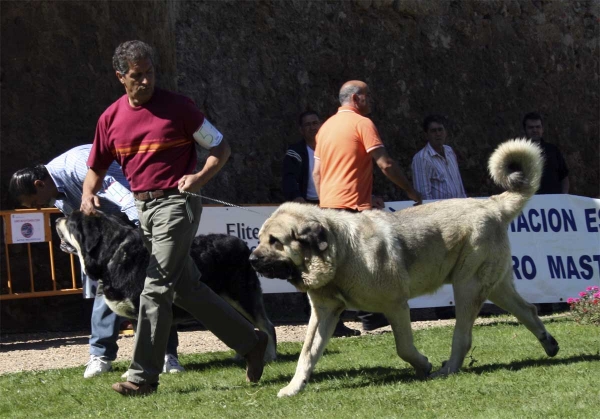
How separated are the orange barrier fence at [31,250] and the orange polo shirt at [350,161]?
4050 mm

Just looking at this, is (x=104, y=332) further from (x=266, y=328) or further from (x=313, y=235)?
(x=313, y=235)

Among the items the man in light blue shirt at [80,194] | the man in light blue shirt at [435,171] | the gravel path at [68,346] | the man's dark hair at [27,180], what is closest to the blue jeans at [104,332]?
the man in light blue shirt at [80,194]

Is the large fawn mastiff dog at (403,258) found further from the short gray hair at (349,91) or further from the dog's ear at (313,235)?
the short gray hair at (349,91)

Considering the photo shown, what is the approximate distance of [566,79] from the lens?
15609 mm

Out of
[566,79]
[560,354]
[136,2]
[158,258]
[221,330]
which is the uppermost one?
[136,2]

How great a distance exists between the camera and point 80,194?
8.19 meters

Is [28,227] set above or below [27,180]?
below

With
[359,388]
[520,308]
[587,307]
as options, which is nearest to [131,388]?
[359,388]

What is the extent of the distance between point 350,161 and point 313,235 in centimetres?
163

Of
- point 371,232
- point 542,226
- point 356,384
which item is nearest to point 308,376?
point 356,384

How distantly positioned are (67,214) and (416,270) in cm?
299

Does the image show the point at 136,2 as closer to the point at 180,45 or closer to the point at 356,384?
the point at 180,45

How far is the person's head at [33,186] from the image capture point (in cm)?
796

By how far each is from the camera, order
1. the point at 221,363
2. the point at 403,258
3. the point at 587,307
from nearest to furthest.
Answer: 1. the point at 403,258
2. the point at 221,363
3. the point at 587,307
